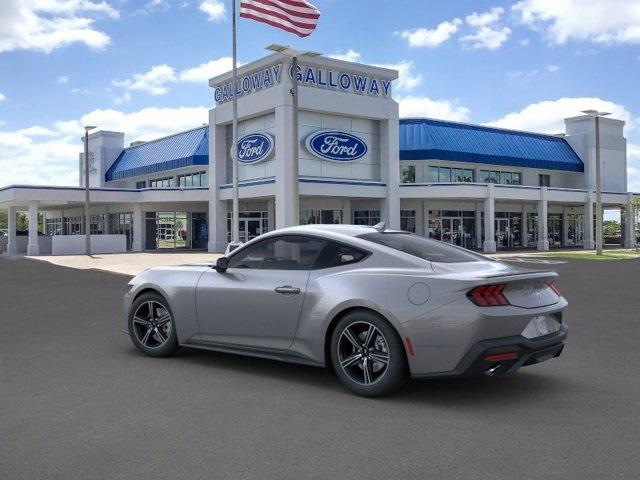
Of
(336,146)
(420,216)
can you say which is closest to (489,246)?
(420,216)

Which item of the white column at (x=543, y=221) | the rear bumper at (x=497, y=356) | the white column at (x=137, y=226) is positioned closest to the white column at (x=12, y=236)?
the white column at (x=137, y=226)

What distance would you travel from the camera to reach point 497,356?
5.13m

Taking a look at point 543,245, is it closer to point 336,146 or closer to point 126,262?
point 336,146

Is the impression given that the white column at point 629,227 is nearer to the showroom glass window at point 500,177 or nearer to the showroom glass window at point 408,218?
the showroom glass window at point 500,177

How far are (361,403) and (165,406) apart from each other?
5.23 feet

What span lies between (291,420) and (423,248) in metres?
2.09

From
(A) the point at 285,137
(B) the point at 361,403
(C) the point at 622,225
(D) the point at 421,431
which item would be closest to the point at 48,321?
(B) the point at 361,403

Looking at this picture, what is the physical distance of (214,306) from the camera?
663 cm

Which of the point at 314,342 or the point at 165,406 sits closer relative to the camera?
the point at 165,406

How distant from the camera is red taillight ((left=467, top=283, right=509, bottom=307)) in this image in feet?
17.0

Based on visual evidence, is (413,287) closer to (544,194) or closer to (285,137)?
(285,137)

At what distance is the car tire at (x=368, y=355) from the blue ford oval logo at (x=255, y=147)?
101 feet

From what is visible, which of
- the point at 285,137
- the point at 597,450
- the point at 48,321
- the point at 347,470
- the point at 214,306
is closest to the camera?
the point at 347,470

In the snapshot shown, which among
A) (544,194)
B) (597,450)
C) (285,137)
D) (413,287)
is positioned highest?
(285,137)
